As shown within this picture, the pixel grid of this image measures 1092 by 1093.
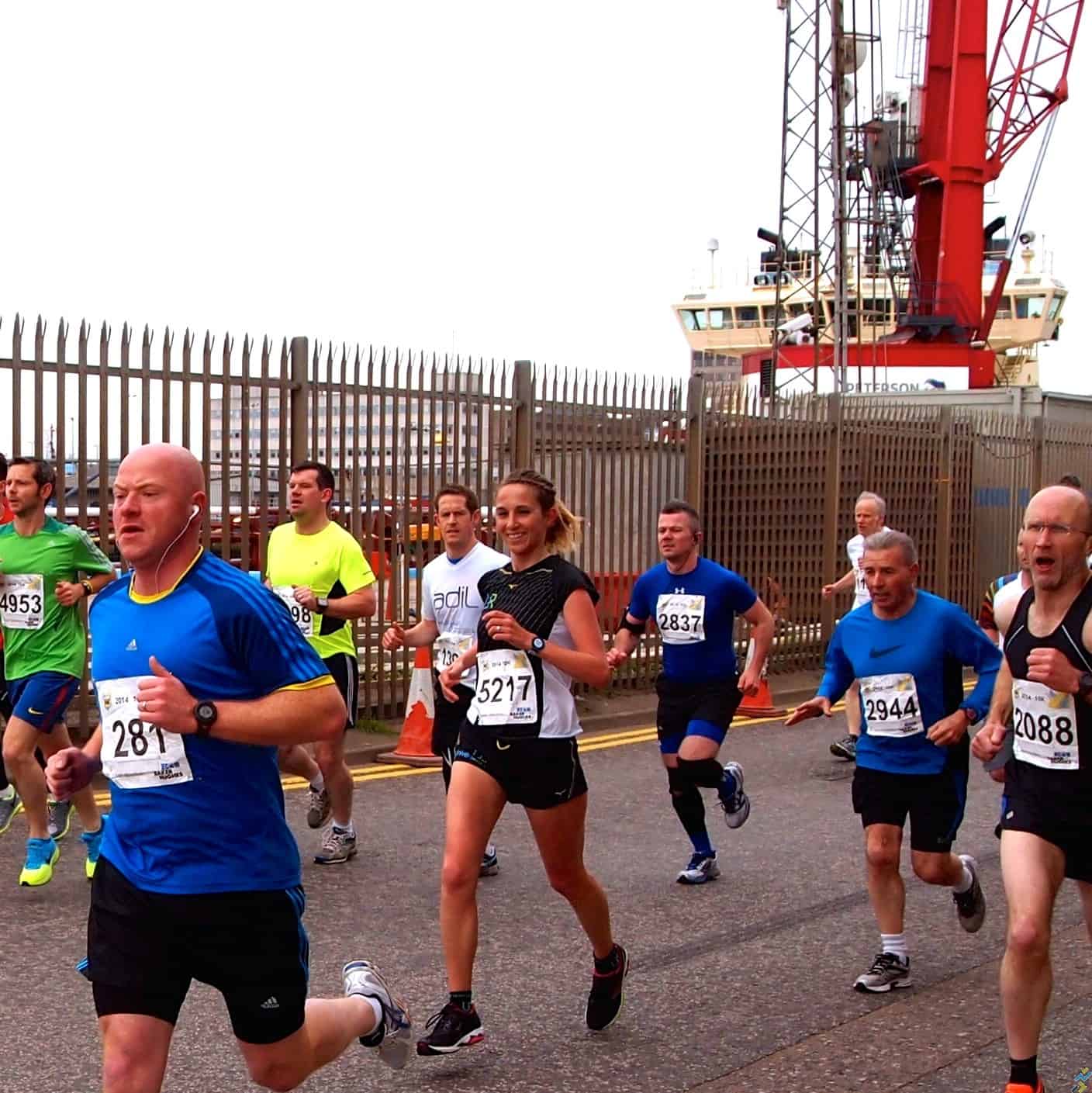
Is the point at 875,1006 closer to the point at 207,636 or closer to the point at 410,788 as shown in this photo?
the point at 207,636

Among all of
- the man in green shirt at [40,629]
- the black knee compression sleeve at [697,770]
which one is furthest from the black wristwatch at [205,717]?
the black knee compression sleeve at [697,770]

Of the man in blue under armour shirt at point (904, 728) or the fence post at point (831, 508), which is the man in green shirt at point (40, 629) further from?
the fence post at point (831, 508)

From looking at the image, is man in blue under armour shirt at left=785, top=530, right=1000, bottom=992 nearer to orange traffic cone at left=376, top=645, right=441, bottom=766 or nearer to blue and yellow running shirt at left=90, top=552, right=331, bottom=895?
blue and yellow running shirt at left=90, top=552, right=331, bottom=895

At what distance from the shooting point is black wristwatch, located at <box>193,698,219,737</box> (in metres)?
3.77

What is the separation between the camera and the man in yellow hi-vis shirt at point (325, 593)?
27.5ft

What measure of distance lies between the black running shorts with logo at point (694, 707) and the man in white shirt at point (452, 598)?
1.05 m

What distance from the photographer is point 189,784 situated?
3.91 metres

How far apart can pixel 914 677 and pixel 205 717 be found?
3.40 meters

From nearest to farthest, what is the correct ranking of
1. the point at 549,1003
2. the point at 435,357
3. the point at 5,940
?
the point at 549,1003 < the point at 5,940 < the point at 435,357

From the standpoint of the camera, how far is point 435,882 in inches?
316

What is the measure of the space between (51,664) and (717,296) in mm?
67247

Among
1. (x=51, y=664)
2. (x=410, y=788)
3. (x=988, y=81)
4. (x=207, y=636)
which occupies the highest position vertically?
(x=988, y=81)

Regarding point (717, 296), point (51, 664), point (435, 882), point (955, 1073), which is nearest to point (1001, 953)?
point (955, 1073)

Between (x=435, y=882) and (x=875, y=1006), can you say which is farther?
(x=435, y=882)
